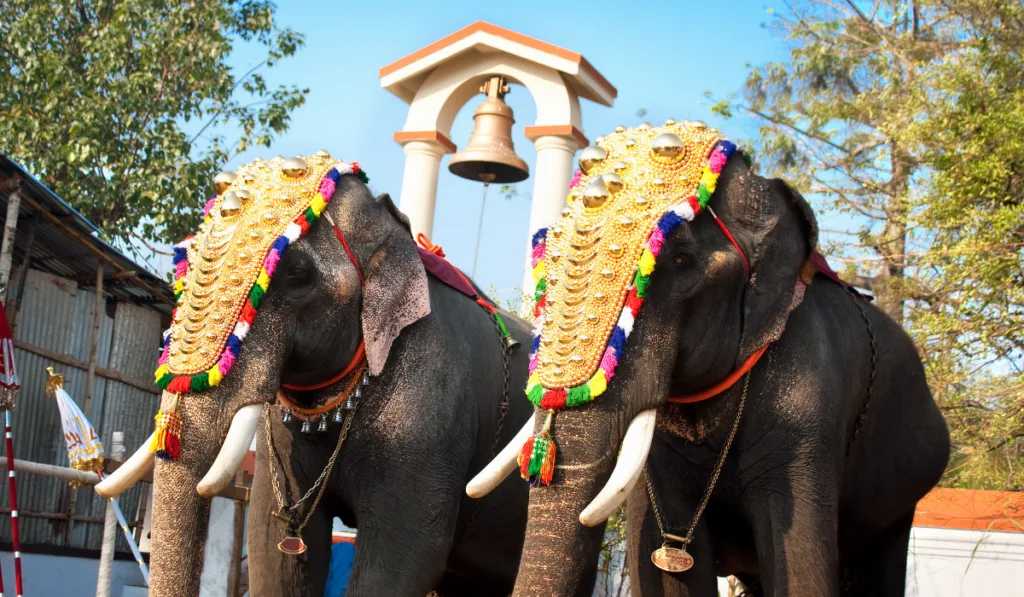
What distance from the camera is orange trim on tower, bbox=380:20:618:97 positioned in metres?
8.87

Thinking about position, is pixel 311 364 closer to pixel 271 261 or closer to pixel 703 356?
pixel 271 261

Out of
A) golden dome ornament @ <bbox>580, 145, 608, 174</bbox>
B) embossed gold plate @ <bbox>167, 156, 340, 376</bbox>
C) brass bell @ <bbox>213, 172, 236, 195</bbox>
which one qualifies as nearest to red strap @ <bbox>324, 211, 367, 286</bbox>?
embossed gold plate @ <bbox>167, 156, 340, 376</bbox>

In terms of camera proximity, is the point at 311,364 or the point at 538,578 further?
the point at 311,364

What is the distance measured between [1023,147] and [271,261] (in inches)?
204

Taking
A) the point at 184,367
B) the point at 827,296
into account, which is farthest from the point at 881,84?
the point at 184,367

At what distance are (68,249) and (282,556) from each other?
6.13 metres

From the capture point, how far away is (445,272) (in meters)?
5.13

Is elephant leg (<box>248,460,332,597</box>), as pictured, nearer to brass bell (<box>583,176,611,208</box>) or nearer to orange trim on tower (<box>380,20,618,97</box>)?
brass bell (<box>583,176,611,208</box>)

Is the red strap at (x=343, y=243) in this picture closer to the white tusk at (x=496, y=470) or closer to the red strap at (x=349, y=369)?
the red strap at (x=349, y=369)

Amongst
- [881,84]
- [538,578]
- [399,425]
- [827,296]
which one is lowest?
[538,578]

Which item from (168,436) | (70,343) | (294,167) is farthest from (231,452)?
(70,343)

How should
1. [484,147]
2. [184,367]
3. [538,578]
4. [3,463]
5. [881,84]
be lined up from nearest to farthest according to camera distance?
[538,578], [184,367], [3,463], [484,147], [881,84]

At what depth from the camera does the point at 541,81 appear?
902 centimetres

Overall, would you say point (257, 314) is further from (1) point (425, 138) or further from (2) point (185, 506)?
(1) point (425, 138)
